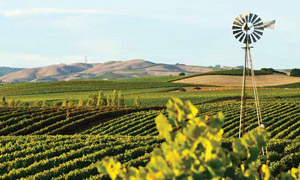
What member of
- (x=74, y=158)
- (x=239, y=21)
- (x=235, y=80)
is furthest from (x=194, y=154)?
(x=235, y=80)

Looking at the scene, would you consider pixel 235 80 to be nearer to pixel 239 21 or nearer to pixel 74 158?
pixel 239 21

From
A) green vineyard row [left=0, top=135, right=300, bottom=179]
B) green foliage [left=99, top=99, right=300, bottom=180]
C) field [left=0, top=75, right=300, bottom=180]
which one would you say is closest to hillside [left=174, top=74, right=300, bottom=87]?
field [left=0, top=75, right=300, bottom=180]

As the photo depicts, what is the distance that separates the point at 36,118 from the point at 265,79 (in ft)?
291

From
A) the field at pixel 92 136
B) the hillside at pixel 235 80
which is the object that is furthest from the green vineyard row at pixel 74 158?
the hillside at pixel 235 80

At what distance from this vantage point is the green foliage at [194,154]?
3.05 metres

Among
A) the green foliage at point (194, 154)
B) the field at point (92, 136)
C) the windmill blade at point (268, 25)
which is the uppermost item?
the windmill blade at point (268, 25)

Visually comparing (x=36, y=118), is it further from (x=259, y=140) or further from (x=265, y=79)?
(x=265, y=79)

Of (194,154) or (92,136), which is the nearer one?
(194,154)

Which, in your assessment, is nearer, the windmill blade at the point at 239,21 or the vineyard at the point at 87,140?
the vineyard at the point at 87,140

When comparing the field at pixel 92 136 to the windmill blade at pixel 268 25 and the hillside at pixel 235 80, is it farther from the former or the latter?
the hillside at pixel 235 80

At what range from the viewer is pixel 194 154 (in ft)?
10.3

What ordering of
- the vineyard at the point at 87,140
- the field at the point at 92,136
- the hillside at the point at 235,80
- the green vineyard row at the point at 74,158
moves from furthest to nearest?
the hillside at the point at 235,80
the field at the point at 92,136
the vineyard at the point at 87,140
the green vineyard row at the point at 74,158

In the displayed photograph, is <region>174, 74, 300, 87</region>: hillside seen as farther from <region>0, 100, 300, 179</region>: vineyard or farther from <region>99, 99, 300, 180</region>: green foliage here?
<region>99, 99, 300, 180</region>: green foliage

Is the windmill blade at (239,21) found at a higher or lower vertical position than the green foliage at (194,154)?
higher
